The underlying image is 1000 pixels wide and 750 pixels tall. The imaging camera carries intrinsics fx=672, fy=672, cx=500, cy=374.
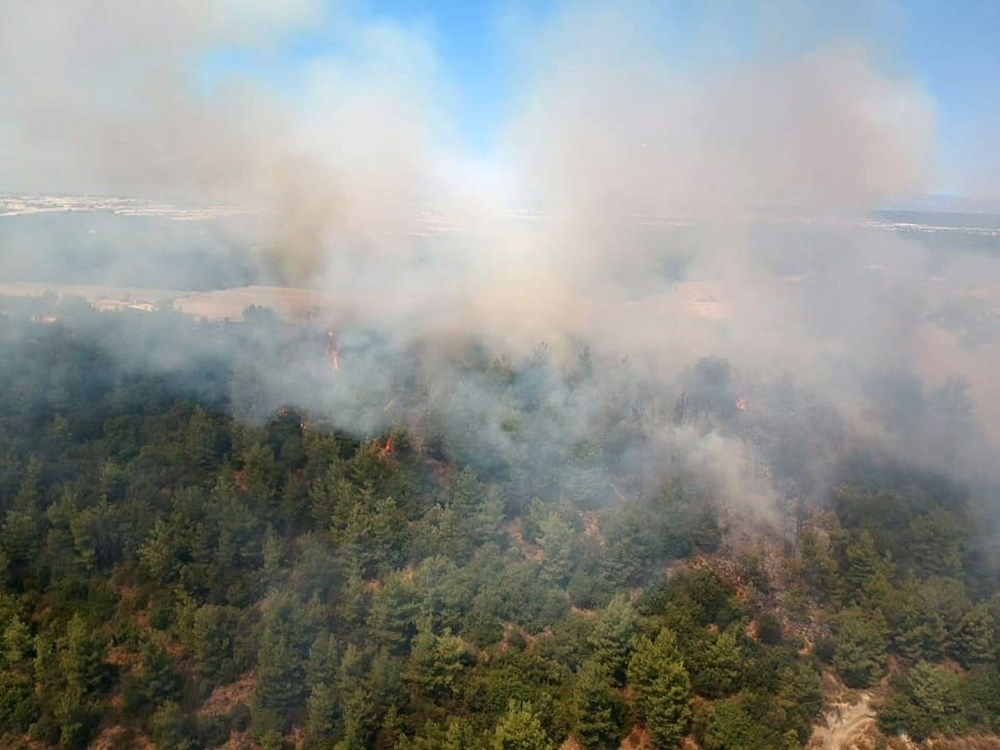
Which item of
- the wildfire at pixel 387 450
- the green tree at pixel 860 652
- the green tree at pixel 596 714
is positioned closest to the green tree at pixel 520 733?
the green tree at pixel 596 714

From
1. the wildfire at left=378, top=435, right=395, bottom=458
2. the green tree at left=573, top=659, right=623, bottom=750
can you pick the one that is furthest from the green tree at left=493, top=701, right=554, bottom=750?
the wildfire at left=378, top=435, right=395, bottom=458

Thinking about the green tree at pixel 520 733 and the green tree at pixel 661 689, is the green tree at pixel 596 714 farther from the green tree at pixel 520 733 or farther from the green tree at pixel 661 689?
the green tree at pixel 520 733

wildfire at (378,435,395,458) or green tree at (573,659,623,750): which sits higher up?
wildfire at (378,435,395,458)

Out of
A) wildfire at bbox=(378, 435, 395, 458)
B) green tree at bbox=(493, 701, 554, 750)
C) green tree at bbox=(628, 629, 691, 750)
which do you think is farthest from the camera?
wildfire at bbox=(378, 435, 395, 458)

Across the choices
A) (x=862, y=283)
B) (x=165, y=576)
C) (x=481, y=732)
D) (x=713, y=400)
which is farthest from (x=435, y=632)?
(x=862, y=283)

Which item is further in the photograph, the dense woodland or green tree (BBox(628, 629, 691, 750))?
the dense woodland

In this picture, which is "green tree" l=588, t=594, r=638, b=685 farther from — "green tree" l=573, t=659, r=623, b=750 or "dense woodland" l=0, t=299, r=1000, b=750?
"green tree" l=573, t=659, r=623, b=750

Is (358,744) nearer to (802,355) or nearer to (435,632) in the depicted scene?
(435,632)

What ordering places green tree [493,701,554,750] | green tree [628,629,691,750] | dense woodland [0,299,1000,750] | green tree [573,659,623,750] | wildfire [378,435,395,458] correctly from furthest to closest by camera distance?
wildfire [378,435,395,458] < dense woodland [0,299,1000,750] < green tree [628,629,691,750] < green tree [573,659,623,750] < green tree [493,701,554,750]

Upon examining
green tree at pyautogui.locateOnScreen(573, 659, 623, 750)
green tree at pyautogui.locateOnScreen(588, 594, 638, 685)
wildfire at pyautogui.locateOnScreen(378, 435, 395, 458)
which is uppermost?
wildfire at pyautogui.locateOnScreen(378, 435, 395, 458)
